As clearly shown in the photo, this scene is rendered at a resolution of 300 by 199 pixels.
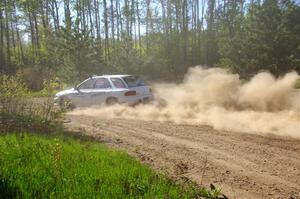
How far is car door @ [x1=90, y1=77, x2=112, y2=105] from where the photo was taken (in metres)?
15.4

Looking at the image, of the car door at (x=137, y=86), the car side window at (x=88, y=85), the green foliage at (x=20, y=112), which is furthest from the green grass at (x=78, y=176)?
the car side window at (x=88, y=85)

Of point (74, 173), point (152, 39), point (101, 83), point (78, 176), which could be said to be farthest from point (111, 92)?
point (152, 39)

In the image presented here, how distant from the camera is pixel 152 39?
50.0 meters

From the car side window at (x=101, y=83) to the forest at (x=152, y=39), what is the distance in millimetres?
2279

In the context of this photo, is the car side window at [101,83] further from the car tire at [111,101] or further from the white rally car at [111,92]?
the car tire at [111,101]

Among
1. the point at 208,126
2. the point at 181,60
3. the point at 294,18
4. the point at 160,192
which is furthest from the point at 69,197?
the point at 181,60

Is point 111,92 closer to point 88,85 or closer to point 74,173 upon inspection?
point 88,85

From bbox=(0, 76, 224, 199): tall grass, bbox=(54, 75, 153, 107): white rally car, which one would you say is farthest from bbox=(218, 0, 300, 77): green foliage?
bbox=(0, 76, 224, 199): tall grass

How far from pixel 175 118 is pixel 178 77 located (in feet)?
94.1

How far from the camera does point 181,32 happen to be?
49.9 meters

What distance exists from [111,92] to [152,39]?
35.9m

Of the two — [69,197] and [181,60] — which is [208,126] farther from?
[181,60]

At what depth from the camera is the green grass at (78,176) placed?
199 inches

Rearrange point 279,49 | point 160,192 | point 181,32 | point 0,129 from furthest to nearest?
point 181,32, point 279,49, point 0,129, point 160,192
